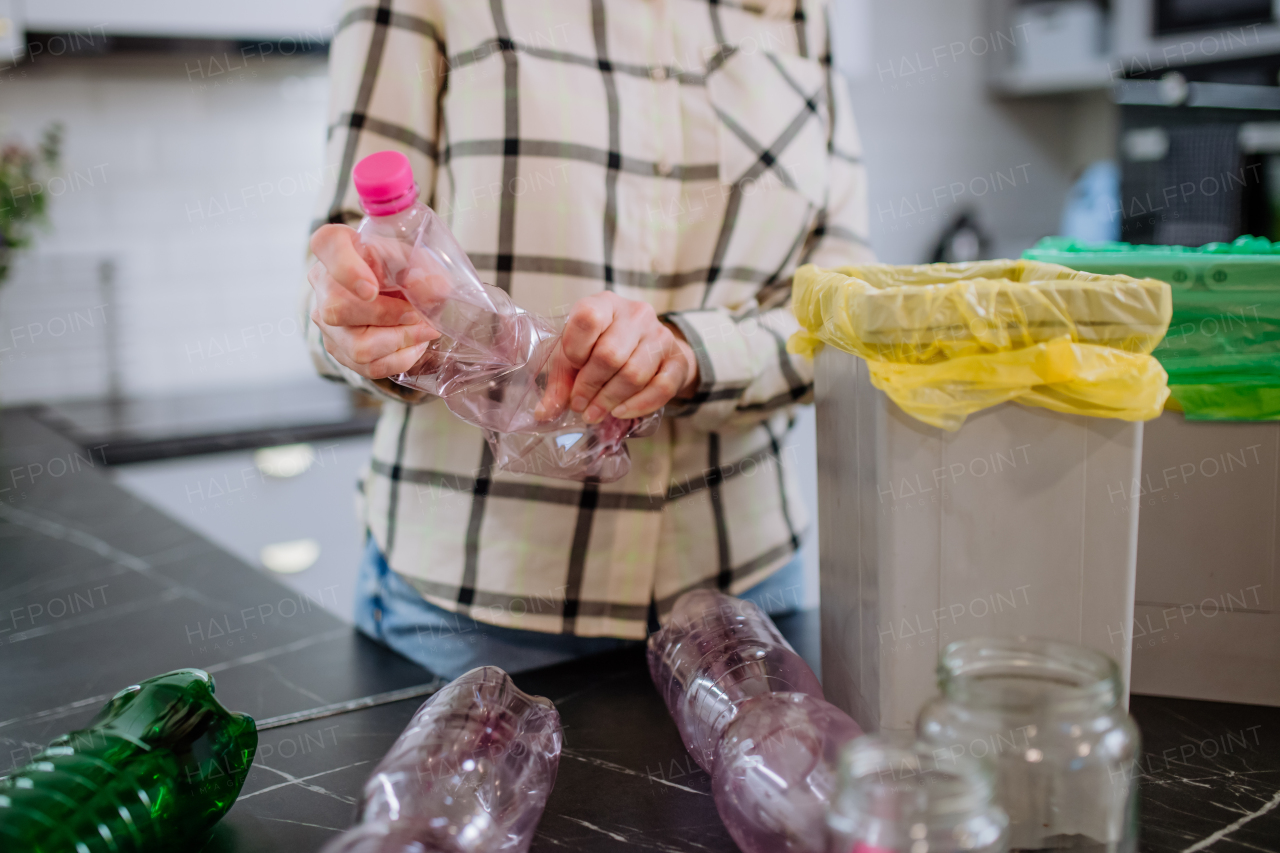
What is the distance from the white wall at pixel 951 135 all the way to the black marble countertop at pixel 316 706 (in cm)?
274

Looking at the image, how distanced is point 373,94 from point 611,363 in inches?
14.2

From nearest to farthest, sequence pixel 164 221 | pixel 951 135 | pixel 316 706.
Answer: pixel 316 706
pixel 164 221
pixel 951 135

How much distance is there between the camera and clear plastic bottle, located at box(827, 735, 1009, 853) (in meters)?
0.41

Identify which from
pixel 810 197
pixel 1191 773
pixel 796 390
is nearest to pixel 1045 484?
pixel 1191 773

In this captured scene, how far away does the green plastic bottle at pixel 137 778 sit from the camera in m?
0.48

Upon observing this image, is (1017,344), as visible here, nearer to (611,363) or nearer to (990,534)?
(990,534)

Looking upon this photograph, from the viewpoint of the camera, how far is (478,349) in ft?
2.46

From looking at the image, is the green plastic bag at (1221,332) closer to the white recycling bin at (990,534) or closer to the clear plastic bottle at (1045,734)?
the white recycling bin at (990,534)

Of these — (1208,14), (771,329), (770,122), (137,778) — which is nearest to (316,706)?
(137,778)

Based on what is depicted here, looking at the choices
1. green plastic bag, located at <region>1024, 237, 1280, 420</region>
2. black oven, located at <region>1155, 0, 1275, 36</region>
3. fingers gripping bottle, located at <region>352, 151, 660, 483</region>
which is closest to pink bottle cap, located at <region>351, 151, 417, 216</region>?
fingers gripping bottle, located at <region>352, 151, 660, 483</region>

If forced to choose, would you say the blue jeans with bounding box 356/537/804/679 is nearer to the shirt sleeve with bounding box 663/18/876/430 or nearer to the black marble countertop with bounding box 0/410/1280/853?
the black marble countertop with bounding box 0/410/1280/853

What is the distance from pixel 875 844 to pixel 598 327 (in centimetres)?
39

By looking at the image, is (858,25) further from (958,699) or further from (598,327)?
(958,699)

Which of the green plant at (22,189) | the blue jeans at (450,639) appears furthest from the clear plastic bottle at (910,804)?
the green plant at (22,189)
